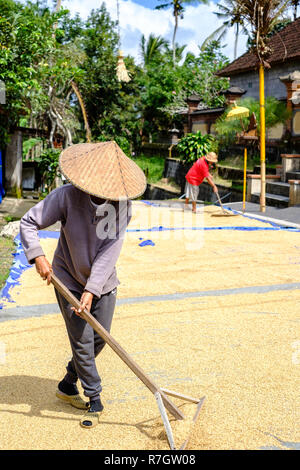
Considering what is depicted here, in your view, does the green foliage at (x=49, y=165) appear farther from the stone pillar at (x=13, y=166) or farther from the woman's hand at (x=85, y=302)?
the woman's hand at (x=85, y=302)

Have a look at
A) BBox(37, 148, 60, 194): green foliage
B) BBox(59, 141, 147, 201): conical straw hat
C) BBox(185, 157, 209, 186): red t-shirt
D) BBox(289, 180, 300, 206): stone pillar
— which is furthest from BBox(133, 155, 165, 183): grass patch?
BBox(59, 141, 147, 201): conical straw hat

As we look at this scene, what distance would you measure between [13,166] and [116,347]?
1302 cm

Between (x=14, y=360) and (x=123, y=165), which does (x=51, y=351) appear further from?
(x=123, y=165)

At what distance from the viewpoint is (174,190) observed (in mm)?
18547

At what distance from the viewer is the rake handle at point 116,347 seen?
2.59m

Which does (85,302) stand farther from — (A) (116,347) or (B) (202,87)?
(B) (202,87)

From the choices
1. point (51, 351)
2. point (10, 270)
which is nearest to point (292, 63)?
point (10, 270)

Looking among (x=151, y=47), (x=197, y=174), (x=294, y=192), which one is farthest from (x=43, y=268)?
(x=151, y=47)

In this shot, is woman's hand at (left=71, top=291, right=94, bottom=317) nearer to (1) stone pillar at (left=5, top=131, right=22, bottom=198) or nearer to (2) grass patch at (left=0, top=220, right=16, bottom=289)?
(2) grass patch at (left=0, top=220, right=16, bottom=289)

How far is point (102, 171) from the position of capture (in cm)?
276

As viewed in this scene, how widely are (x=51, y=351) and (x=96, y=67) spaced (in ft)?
64.2

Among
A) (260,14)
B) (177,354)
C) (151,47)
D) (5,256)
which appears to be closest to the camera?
(177,354)

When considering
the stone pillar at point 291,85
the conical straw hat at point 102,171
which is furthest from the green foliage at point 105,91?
the conical straw hat at point 102,171

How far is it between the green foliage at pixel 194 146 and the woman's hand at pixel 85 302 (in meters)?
13.9
